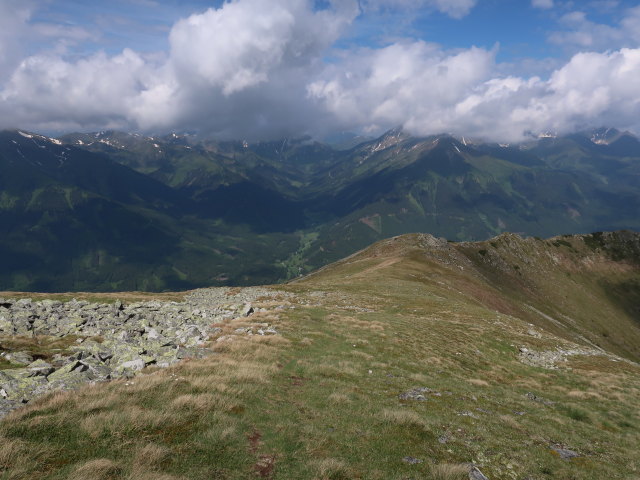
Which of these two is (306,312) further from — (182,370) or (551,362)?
(551,362)

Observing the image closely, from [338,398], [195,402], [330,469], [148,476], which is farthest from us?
[338,398]

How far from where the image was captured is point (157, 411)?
13.9m

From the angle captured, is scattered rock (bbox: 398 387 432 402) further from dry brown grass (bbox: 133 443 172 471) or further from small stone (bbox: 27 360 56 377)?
small stone (bbox: 27 360 56 377)

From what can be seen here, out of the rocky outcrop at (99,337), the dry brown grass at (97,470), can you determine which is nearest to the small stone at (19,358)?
the rocky outcrop at (99,337)

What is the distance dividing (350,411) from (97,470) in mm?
11270

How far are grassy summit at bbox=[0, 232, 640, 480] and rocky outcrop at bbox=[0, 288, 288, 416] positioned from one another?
5.54ft

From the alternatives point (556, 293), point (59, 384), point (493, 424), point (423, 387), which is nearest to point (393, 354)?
point (423, 387)

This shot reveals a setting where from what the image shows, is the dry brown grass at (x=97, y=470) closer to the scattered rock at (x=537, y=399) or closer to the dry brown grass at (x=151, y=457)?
the dry brown grass at (x=151, y=457)

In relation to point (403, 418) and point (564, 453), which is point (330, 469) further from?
point (564, 453)

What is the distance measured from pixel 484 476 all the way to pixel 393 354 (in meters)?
18.7

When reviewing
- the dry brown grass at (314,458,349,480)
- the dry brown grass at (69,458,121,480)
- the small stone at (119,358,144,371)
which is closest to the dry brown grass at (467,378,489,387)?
the dry brown grass at (314,458,349,480)

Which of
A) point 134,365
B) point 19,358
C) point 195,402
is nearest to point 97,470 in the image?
point 195,402

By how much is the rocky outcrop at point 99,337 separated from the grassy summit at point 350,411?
1690mm

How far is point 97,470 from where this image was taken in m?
9.91
